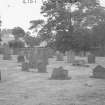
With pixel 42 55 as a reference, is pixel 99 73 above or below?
below

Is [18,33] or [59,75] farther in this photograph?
[18,33]

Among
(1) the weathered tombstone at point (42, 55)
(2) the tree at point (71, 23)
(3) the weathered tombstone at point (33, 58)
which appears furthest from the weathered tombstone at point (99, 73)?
(1) the weathered tombstone at point (42, 55)

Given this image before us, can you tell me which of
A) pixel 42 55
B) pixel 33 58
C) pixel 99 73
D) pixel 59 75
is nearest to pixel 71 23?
pixel 59 75

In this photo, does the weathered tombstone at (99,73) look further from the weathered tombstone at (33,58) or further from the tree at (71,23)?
the weathered tombstone at (33,58)

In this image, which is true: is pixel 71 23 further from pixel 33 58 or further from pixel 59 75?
pixel 33 58

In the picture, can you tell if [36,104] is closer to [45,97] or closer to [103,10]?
[45,97]

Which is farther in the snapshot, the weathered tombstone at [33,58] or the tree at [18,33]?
the tree at [18,33]

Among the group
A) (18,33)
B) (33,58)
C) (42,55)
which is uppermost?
(18,33)

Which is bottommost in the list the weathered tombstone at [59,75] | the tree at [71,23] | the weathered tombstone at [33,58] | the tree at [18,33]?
the weathered tombstone at [59,75]

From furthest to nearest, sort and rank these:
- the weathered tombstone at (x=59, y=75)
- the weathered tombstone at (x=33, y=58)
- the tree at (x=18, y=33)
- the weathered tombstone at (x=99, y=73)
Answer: the tree at (x=18, y=33) → the weathered tombstone at (x=33, y=58) → the weathered tombstone at (x=99, y=73) → the weathered tombstone at (x=59, y=75)

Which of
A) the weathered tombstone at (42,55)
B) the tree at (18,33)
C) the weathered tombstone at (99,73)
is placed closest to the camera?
the weathered tombstone at (99,73)

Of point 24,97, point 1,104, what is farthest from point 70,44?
point 1,104

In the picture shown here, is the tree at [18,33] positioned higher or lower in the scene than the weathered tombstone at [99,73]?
higher

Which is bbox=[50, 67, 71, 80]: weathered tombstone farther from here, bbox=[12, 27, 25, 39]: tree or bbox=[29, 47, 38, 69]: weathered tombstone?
bbox=[12, 27, 25, 39]: tree
